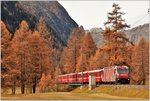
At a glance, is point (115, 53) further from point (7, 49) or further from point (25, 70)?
point (7, 49)

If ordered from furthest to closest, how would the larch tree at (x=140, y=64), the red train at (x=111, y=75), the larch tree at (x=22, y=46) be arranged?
the larch tree at (x=140, y=64)
the red train at (x=111, y=75)
the larch tree at (x=22, y=46)

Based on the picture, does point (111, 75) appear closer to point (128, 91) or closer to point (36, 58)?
point (36, 58)

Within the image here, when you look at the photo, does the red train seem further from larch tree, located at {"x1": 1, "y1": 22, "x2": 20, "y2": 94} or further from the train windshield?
larch tree, located at {"x1": 1, "y1": 22, "x2": 20, "y2": 94}

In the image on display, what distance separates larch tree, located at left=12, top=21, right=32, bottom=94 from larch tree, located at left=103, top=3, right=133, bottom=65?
17123 millimetres

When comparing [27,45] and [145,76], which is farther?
[145,76]

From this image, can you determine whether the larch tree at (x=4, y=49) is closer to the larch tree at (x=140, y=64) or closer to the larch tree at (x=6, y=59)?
the larch tree at (x=6, y=59)

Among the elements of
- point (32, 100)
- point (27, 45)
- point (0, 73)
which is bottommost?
point (32, 100)

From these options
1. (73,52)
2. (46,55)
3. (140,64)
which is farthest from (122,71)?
(73,52)

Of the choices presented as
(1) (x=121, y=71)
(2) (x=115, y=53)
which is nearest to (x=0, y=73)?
(1) (x=121, y=71)

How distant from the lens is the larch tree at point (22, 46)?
6028 centimetres

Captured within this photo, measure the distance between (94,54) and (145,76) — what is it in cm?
1531

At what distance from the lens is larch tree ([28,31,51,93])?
64.3 metres

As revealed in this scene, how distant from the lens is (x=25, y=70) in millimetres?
62844

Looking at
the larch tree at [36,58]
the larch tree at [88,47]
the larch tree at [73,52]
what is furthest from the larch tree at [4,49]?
the larch tree at [73,52]
